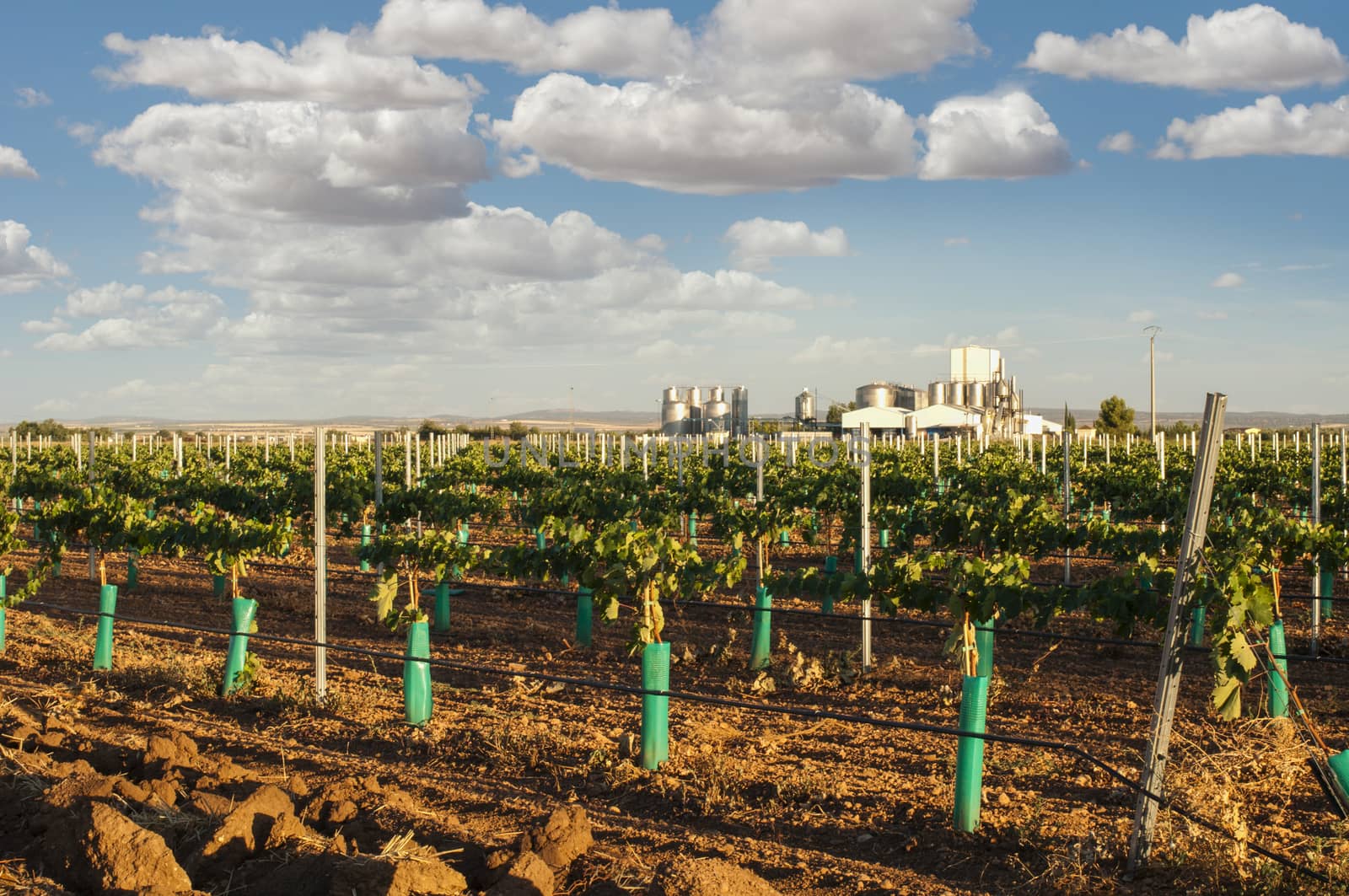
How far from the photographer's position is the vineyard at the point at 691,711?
5.30 meters

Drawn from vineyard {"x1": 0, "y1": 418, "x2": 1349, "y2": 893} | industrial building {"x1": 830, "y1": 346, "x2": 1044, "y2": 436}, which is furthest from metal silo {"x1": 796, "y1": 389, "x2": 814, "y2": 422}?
vineyard {"x1": 0, "y1": 418, "x2": 1349, "y2": 893}

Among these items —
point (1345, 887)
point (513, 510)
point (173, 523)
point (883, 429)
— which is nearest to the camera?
point (1345, 887)

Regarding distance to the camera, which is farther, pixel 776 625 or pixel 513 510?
pixel 513 510

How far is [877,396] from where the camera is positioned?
228ft

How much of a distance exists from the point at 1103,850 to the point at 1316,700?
15.3ft

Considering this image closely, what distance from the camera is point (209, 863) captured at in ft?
17.3

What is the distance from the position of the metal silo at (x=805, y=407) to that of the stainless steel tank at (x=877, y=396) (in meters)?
8.30

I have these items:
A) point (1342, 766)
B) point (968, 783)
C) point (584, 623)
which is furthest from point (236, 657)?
point (1342, 766)

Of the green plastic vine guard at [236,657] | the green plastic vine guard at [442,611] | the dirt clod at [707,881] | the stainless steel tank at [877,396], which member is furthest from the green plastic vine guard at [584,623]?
the stainless steel tank at [877,396]

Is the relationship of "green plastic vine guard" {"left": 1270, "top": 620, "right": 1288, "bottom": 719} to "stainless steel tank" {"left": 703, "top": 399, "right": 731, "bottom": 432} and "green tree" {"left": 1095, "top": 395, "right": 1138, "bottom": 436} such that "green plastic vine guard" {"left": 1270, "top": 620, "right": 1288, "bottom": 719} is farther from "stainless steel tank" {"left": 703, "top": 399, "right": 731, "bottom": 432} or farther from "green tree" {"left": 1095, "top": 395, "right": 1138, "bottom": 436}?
"green tree" {"left": 1095, "top": 395, "right": 1138, "bottom": 436}

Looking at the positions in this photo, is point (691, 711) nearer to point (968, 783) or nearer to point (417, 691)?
point (417, 691)

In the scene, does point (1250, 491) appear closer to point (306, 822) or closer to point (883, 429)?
point (306, 822)

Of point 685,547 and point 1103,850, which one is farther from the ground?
point 685,547

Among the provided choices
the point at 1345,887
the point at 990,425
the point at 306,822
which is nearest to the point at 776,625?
the point at 306,822
